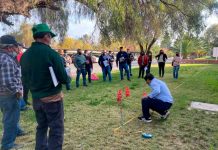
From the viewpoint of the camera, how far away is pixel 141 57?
1426cm

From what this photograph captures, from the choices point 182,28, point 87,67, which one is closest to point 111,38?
point 87,67

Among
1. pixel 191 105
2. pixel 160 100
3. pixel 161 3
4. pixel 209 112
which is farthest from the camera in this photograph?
pixel 161 3

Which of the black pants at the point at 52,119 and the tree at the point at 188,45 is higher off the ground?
the tree at the point at 188,45

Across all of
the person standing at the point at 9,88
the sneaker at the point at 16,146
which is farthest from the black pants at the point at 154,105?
the person standing at the point at 9,88

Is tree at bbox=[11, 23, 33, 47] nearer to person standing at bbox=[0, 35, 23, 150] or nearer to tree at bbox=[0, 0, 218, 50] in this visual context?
tree at bbox=[0, 0, 218, 50]

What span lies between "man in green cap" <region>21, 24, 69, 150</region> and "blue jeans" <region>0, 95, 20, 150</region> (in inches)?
31.6

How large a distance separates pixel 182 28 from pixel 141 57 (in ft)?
8.66

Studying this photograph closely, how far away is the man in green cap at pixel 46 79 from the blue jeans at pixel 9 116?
80cm

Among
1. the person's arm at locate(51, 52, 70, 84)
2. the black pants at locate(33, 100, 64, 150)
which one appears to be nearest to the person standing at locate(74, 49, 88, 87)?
the black pants at locate(33, 100, 64, 150)

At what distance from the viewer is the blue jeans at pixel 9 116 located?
158 inches

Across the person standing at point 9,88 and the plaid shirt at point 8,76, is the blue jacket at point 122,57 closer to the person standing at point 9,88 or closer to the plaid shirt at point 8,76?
the person standing at point 9,88

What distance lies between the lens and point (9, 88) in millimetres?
3957

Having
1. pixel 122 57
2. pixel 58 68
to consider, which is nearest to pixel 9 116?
pixel 58 68

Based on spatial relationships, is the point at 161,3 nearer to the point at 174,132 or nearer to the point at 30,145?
the point at 174,132
